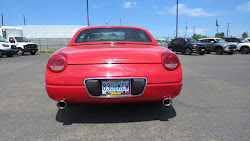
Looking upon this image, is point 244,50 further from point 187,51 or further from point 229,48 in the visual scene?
point 187,51

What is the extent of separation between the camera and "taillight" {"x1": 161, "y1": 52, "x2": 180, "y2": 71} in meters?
2.74

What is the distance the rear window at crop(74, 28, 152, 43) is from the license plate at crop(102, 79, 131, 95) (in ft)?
4.13

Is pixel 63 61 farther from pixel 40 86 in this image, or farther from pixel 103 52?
pixel 40 86

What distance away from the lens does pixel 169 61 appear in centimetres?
278

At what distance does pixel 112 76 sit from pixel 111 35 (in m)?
1.41

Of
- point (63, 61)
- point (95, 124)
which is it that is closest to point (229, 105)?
point (95, 124)

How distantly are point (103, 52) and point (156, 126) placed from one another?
3.90 feet

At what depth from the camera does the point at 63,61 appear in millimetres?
2691

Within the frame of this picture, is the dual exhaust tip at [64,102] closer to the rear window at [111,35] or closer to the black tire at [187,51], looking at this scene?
the rear window at [111,35]

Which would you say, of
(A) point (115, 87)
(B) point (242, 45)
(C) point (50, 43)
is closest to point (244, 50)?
(B) point (242, 45)

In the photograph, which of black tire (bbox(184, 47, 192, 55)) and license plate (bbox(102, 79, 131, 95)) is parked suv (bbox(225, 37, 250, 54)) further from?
license plate (bbox(102, 79, 131, 95))

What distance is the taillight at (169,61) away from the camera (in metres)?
2.74

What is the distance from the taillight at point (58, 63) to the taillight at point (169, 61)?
4.08ft

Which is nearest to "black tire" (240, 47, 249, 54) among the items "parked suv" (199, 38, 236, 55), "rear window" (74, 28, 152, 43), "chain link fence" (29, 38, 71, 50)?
"parked suv" (199, 38, 236, 55)
